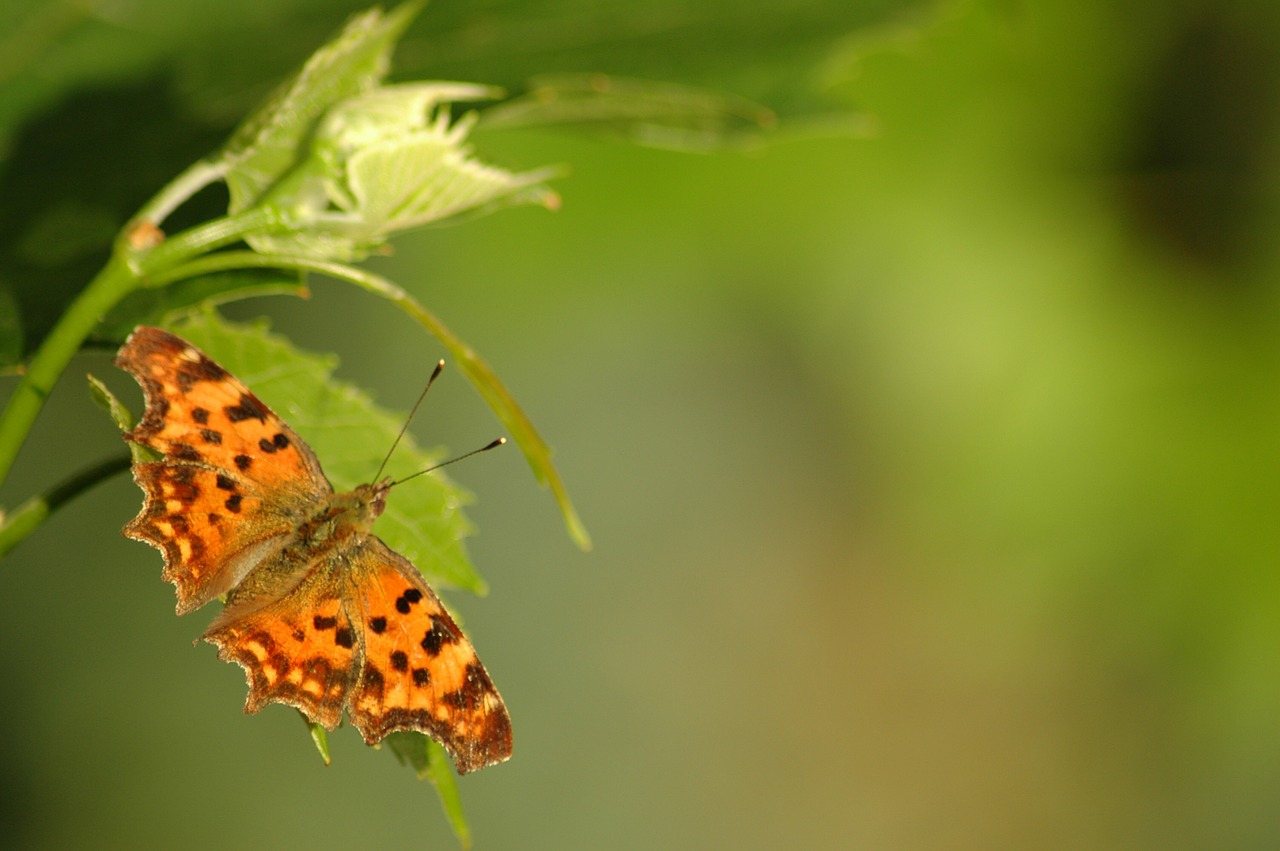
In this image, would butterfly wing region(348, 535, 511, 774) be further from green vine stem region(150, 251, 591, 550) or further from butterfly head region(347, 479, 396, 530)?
green vine stem region(150, 251, 591, 550)

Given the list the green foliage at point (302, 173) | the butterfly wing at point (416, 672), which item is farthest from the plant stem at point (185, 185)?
the butterfly wing at point (416, 672)

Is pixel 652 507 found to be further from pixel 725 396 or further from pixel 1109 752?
pixel 1109 752

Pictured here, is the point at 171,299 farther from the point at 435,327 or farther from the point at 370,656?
the point at 370,656

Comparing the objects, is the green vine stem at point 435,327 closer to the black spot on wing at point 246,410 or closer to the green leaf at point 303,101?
the green leaf at point 303,101

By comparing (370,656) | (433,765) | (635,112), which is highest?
(635,112)

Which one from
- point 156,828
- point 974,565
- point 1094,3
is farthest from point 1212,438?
point 156,828

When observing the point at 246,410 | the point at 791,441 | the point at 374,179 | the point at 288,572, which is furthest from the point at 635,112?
the point at 791,441
